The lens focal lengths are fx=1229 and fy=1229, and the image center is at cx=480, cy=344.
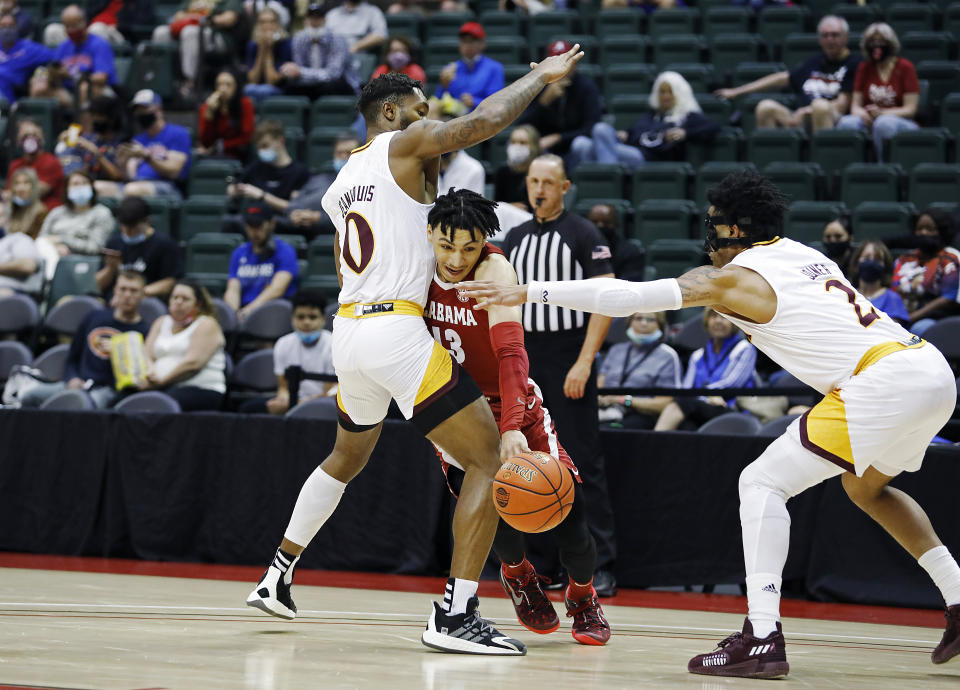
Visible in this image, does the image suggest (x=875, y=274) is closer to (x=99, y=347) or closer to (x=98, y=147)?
(x=99, y=347)

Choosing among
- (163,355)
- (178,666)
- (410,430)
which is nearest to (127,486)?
(163,355)

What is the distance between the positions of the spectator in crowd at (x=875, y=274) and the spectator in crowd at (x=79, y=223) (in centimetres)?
626

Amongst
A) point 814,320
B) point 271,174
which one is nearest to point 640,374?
point 814,320

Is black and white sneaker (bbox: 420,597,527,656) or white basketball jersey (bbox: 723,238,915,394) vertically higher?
white basketball jersey (bbox: 723,238,915,394)

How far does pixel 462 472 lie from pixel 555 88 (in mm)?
6459

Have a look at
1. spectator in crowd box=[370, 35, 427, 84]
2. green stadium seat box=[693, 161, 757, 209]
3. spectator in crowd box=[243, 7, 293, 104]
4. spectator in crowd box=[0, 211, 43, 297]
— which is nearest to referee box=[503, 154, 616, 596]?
green stadium seat box=[693, 161, 757, 209]

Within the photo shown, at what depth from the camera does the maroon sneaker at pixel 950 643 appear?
419 cm

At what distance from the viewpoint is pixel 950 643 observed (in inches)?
165

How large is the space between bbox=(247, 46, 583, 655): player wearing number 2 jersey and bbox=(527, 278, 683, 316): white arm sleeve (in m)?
0.54

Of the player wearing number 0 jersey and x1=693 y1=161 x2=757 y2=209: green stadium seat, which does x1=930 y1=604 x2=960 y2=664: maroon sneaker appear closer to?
the player wearing number 0 jersey

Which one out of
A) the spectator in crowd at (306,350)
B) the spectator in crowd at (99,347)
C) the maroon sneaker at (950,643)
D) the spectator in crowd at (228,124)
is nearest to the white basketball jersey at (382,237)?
the maroon sneaker at (950,643)

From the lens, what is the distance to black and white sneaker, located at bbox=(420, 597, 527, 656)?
4.20 metres

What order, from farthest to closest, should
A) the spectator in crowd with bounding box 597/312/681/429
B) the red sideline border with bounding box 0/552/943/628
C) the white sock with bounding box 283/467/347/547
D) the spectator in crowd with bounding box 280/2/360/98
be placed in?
the spectator in crowd with bounding box 280/2/360/98, the spectator in crowd with bounding box 597/312/681/429, the red sideline border with bounding box 0/552/943/628, the white sock with bounding box 283/467/347/547

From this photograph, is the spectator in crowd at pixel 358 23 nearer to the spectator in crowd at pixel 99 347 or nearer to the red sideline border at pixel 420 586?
the spectator in crowd at pixel 99 347
